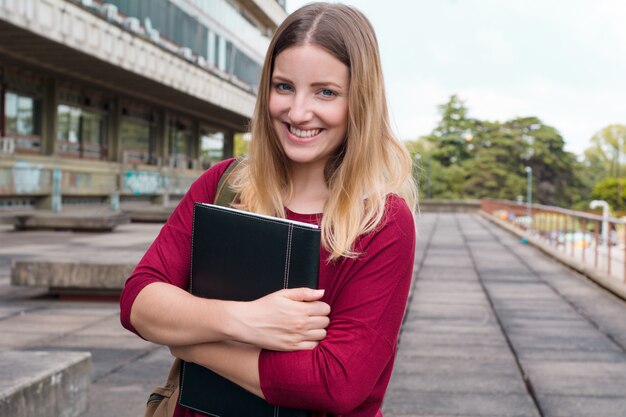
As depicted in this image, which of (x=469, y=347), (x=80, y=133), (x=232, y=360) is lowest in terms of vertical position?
(x=469, y=347)

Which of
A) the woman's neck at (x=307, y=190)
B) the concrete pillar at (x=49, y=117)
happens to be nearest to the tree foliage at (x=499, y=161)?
the concrete pillar at (x=49, y=117)

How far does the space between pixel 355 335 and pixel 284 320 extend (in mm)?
150

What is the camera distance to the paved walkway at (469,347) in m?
4.62

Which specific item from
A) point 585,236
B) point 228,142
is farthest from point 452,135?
point 585,236

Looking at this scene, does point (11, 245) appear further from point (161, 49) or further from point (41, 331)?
point (161, 49)

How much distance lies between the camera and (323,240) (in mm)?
1659

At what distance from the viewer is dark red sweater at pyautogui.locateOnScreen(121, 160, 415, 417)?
61.7 inches

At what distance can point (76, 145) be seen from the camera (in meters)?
28.6

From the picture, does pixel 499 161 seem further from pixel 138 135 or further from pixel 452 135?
pixel 138 135

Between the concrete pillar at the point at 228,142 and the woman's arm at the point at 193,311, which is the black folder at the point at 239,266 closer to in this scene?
the woman's arm at the point at 193,311

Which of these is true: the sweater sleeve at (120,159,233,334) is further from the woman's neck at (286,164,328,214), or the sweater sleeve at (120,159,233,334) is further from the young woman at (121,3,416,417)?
the woman's neck at (286,164,328,214)

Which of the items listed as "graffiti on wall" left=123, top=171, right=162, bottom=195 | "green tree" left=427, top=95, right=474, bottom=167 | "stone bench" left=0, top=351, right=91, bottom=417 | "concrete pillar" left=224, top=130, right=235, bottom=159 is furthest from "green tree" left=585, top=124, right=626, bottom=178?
"stone bench" left=0, top=351, right=91, bottom=417

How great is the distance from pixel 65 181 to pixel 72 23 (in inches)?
258

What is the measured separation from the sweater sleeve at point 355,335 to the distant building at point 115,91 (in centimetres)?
1822
